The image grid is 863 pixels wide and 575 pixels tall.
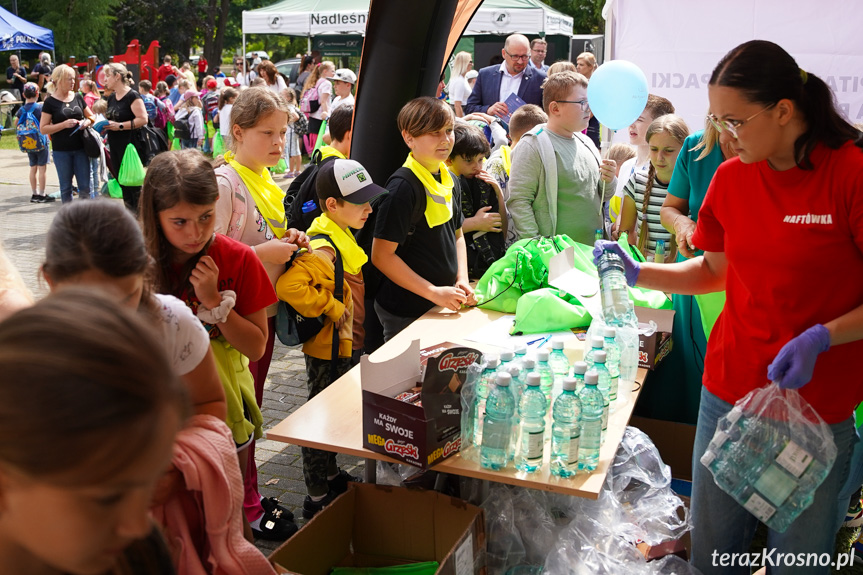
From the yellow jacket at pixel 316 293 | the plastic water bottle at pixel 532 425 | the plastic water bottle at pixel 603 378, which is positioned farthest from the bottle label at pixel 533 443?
the yellow jacket at pixel 316 293

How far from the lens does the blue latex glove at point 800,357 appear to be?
200 cm

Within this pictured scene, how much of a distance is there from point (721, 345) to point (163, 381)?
193cm

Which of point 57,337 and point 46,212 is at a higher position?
point 57,337

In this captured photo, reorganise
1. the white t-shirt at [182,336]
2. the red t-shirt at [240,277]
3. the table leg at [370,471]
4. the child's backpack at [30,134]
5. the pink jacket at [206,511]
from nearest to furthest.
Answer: the pink jacket at [206,511] → the white t-shirt at [182,336] → the red t-shirt at [240,277] → the table leg at [370,471] → the child's backpack at [30,134]

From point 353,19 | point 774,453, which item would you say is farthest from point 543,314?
point 353,19

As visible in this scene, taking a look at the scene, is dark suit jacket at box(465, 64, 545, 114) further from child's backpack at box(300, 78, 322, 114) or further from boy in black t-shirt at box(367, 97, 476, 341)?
child's backpack at box(300, 78, 322, 114)

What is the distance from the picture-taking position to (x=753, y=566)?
3107 mm

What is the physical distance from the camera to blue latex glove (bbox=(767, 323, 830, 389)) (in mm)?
2000

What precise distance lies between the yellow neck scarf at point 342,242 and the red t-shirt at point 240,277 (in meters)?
0.72

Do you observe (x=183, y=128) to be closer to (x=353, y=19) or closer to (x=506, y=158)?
(x=353, y=19)

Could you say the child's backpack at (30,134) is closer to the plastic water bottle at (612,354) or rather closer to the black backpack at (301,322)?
the black backpack at (301,322)

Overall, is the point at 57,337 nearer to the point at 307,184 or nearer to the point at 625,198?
the point at 307,184

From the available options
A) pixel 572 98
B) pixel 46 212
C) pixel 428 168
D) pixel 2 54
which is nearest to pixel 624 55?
pixel 572 98

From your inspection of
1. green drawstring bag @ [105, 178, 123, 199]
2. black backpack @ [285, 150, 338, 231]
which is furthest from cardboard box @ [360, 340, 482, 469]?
green drawstring bag @ [105, 178, 123, 199]
